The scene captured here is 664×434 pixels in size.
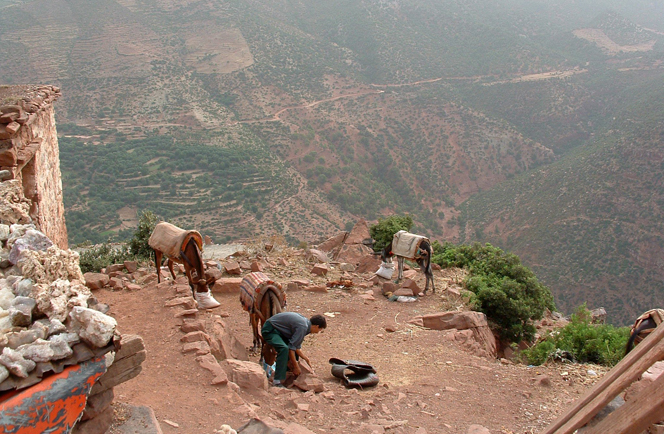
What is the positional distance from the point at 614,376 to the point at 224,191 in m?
26.2

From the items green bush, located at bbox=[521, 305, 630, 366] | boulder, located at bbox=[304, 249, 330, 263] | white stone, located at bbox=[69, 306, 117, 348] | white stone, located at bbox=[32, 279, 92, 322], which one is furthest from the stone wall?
green bush, located at bbox=[521, 305, 630, 366]

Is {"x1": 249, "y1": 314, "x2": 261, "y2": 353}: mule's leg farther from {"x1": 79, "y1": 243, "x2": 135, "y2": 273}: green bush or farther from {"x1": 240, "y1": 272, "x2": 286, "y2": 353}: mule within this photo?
{"x1": 79, "y1": 243, "x2": 135, "y2": 273}: green bush

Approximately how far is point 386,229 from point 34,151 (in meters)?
9.82

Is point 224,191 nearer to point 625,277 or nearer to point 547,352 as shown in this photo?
point 625,277

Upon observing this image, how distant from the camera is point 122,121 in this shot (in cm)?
3419

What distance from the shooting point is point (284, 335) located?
22.4ft

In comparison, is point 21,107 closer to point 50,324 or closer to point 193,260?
point 193,260

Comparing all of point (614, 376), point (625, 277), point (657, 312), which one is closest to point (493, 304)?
point (657, 312)

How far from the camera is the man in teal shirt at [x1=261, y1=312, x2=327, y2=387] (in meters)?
6.77

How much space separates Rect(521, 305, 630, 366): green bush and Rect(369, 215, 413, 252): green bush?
659cm

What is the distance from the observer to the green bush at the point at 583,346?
8.55 m

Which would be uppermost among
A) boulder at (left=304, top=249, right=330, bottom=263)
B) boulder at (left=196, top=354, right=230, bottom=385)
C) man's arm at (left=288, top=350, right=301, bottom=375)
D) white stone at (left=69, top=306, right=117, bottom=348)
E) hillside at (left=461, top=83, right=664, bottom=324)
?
white stone at (left=69, top=306, right=117, bottom=348)

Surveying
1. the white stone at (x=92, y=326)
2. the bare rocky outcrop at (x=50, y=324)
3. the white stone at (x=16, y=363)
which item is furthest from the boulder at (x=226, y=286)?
the white stone at (x=16, y=363)

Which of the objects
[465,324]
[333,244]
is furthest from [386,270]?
[333,244]
